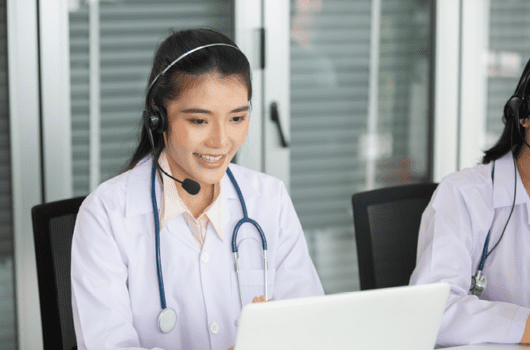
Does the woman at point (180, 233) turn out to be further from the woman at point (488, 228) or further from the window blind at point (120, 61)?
the window blind at point (120, 61)

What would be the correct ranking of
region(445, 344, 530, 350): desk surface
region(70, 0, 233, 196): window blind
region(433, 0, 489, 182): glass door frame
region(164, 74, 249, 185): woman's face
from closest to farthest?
region(445, 344, 530, 350): desk surface
region(164, 74, 249, 185): woman's face
region(70, 0, 233, 196): window blind
region(433, 0, 489, 182): glass door frame

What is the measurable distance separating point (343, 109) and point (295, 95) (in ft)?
0.83

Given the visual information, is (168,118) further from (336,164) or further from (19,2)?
(336,164)

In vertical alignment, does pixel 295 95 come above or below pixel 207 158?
above

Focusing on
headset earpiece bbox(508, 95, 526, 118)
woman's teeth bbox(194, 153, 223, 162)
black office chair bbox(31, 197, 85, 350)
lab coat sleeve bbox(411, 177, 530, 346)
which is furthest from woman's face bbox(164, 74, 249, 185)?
headset earpiece bbox(508, 95, 526, 118)

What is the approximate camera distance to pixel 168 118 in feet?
4.09

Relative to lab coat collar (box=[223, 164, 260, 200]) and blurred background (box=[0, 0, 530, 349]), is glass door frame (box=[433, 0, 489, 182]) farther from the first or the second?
lab coat collar (box=[223, 164, 260, 200])

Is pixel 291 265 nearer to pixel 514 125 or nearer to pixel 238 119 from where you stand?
pixel 238 119

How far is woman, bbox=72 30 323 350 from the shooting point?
3.83 ft

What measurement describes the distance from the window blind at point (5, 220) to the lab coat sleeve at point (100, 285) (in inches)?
46.7

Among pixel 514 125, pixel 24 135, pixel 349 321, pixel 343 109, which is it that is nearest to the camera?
pixel 349 321

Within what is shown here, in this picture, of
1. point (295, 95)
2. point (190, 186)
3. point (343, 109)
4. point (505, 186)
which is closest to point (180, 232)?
point (190, 186)

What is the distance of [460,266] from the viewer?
4.26ft

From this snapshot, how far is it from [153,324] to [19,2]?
153 cm
